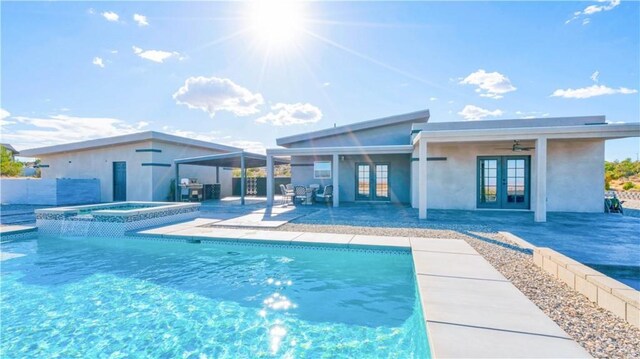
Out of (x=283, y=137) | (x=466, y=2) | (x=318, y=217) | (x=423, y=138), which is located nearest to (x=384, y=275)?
(x=318, y=217)

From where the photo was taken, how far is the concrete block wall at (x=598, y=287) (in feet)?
8.57

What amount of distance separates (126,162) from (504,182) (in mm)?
16431

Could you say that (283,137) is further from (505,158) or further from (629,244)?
(629,244)

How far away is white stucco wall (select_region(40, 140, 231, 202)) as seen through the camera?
13727mm

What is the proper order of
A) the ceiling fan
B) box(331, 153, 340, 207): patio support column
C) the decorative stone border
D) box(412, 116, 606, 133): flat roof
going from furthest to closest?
1. box(331, 153, 340, 207): patio support column
2. box(412, 116, 606, 133): flat roof
3. the ceiling fan
4. the decorative stone border

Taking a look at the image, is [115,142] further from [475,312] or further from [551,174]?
[551,174]

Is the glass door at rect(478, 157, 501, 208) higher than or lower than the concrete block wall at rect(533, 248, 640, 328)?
higher

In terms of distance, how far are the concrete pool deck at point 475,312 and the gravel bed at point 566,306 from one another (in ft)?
0.54

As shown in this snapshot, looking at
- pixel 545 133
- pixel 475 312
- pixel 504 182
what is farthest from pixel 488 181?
pixel 475 312

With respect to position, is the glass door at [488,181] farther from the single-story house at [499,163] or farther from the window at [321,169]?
the window at [321,169]

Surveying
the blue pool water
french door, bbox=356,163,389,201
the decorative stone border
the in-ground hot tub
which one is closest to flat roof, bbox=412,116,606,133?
french door, bbox=356,163,389,201

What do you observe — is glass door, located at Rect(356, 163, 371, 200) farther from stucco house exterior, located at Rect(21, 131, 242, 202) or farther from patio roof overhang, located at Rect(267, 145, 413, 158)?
stucco house exterior, located at Rect(21, 131, 242, 202)

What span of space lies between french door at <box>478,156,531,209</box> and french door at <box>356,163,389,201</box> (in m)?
3.90

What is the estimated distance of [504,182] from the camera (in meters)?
10.4
